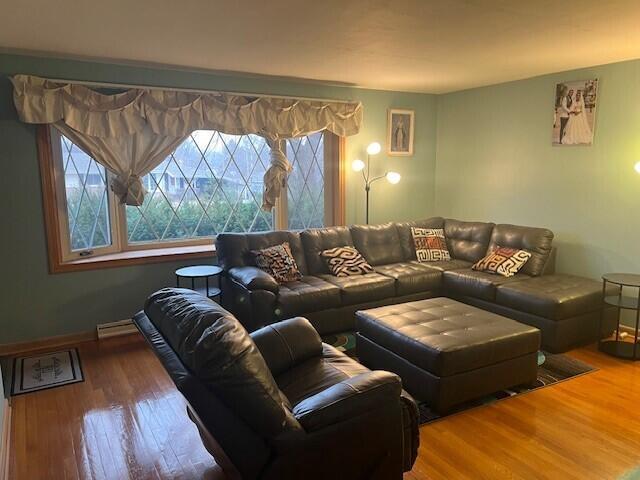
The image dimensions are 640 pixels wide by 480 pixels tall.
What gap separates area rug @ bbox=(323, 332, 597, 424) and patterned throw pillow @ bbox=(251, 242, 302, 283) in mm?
595

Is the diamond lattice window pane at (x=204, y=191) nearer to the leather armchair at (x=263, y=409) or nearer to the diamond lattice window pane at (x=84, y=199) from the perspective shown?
the diamond lattice window pane at (x=84, y=199)

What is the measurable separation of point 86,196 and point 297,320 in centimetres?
244

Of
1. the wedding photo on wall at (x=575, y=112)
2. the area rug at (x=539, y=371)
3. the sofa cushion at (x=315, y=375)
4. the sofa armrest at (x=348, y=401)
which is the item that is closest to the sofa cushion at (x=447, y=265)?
the area rug at (x=539, y=371)

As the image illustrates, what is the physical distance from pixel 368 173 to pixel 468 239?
51.0 inches

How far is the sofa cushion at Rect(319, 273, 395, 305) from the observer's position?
3.89m

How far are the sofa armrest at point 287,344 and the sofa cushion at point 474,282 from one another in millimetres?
2016

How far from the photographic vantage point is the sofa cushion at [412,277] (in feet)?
13.7

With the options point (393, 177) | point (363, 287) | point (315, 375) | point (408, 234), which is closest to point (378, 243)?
point (408, 234)

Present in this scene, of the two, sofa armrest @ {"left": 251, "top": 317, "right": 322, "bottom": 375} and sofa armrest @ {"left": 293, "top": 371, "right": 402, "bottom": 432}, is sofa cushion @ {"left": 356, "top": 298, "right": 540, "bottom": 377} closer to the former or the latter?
sofa armrest @ {"left": 251, "top": 317, "right": 322, "bottom": 375}

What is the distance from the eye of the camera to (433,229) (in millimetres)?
4965

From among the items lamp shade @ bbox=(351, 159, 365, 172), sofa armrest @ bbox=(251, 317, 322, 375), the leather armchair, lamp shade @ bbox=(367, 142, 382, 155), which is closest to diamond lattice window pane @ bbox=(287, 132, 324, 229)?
lamp shade @ bbox=(351, 159, 365, 172)

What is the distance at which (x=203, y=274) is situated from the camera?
3846mm

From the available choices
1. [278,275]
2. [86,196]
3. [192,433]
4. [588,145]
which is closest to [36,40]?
[86,196]

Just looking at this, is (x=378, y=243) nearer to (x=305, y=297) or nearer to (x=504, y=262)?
(x=504, y=262)
